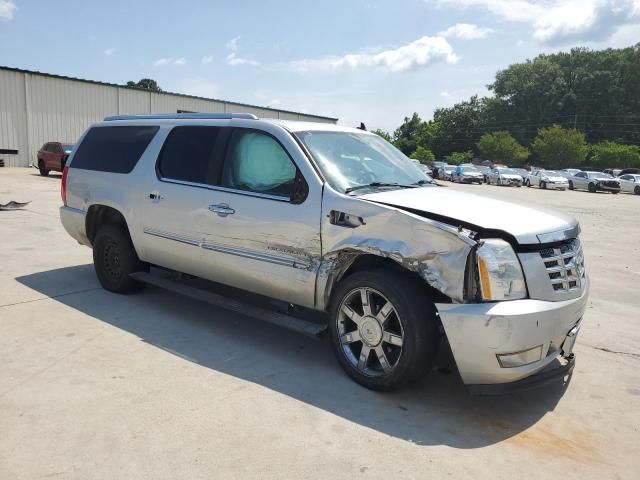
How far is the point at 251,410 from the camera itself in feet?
11.3

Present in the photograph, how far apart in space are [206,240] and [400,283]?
193 cm

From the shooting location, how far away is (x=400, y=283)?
11.7 feet

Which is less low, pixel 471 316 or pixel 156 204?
pixel 156 204

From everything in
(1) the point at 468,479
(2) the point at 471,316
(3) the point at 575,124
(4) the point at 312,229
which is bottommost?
(1) the point at 468,479

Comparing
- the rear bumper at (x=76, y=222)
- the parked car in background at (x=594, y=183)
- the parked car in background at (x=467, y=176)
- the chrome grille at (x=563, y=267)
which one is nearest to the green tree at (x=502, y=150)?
the parked car in background at (x=594, y=183)

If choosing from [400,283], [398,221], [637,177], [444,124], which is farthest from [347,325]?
[444,124]

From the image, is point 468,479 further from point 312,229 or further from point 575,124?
point 575,124

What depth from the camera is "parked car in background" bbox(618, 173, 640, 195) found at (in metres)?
37.5

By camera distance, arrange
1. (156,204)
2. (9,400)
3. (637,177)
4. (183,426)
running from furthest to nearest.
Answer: (637,177) < (156,204) < (9,400) < (183,426)

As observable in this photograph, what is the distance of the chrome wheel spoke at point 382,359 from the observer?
3.66 metres

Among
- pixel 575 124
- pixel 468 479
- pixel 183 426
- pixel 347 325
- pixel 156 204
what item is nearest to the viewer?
pixel 468 479

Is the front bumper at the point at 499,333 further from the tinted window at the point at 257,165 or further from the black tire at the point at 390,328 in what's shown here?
the tinted window at the point at 257,165

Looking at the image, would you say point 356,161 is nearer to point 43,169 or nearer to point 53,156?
point 53,156

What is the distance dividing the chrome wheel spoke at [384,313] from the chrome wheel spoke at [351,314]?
0.55 ft
